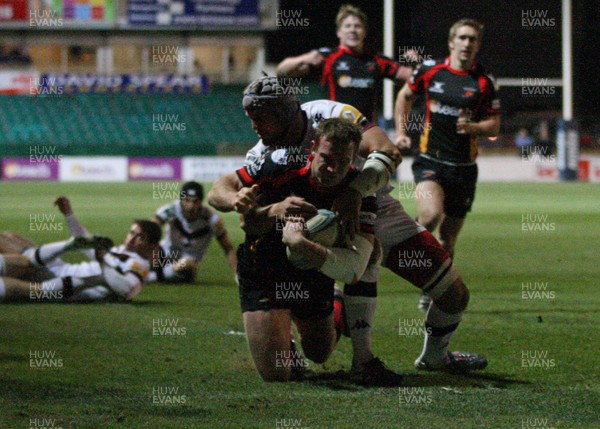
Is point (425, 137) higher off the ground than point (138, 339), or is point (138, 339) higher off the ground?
point (425, 137)

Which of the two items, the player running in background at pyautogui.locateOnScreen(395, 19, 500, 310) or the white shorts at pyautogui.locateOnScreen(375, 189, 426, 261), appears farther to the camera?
the player running in background at pyautogui.locateOnScreen(395, 19, 500, 310)

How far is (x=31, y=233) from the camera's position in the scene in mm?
15570

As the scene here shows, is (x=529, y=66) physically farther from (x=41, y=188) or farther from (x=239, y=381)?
(x=239, y=381)

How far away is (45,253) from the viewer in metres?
8.91

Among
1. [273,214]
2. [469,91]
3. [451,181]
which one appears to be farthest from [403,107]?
[273,214]


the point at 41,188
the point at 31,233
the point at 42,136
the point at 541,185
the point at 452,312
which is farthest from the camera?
the point at 42,136

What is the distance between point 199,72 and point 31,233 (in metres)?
32.1

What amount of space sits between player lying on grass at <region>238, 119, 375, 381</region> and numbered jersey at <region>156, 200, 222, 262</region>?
535 cm

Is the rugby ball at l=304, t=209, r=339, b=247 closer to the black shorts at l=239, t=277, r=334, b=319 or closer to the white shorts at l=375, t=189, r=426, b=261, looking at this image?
the black shorts at l=239, t=277, r=334, b=319

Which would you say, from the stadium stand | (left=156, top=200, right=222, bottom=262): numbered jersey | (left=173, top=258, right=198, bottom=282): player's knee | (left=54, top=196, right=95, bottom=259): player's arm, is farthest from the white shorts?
the stadium stand

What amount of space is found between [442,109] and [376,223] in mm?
3646

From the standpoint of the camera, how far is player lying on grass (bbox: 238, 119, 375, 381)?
5.23 metres

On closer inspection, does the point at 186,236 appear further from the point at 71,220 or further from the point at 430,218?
the point at 430,218

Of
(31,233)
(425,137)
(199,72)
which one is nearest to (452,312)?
(425,137)
